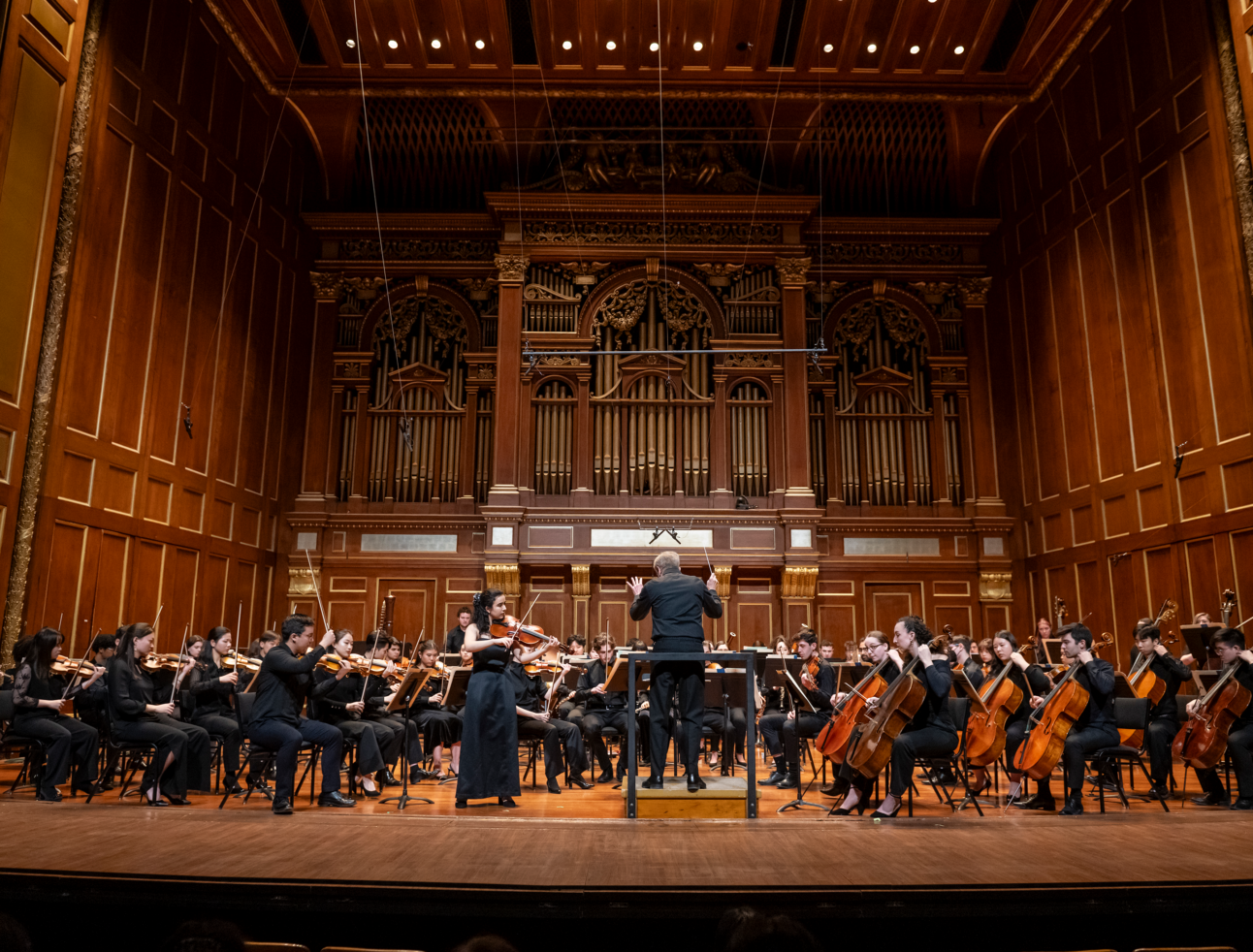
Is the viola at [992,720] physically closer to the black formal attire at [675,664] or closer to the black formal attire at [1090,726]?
the black formal attire at [1090,726]

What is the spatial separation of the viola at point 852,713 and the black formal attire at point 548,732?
7.06 ft

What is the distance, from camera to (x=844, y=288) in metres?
12.9

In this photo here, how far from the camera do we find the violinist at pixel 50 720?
225 inches

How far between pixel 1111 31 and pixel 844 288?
14.3 feet

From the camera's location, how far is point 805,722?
675cm

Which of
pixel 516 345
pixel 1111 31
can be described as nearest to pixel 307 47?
pixel 516 345

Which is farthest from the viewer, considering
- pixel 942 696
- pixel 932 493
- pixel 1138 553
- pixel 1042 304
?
pixel 932 493

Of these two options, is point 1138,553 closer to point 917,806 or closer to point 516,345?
point 917,806

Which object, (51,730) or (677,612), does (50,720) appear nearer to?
(51,730)

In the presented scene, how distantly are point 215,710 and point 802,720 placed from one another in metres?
4.45

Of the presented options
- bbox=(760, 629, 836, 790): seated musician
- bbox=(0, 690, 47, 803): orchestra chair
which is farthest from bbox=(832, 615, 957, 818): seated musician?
bbox=(0, 690, 47, 803): orchestra chair

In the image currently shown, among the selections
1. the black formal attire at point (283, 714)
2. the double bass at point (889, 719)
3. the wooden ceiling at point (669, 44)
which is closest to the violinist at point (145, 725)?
the black formal attire at point (283, 714)

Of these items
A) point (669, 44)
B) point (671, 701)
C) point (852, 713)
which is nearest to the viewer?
point (671, 701)

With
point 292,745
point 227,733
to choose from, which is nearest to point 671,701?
point 292,745
